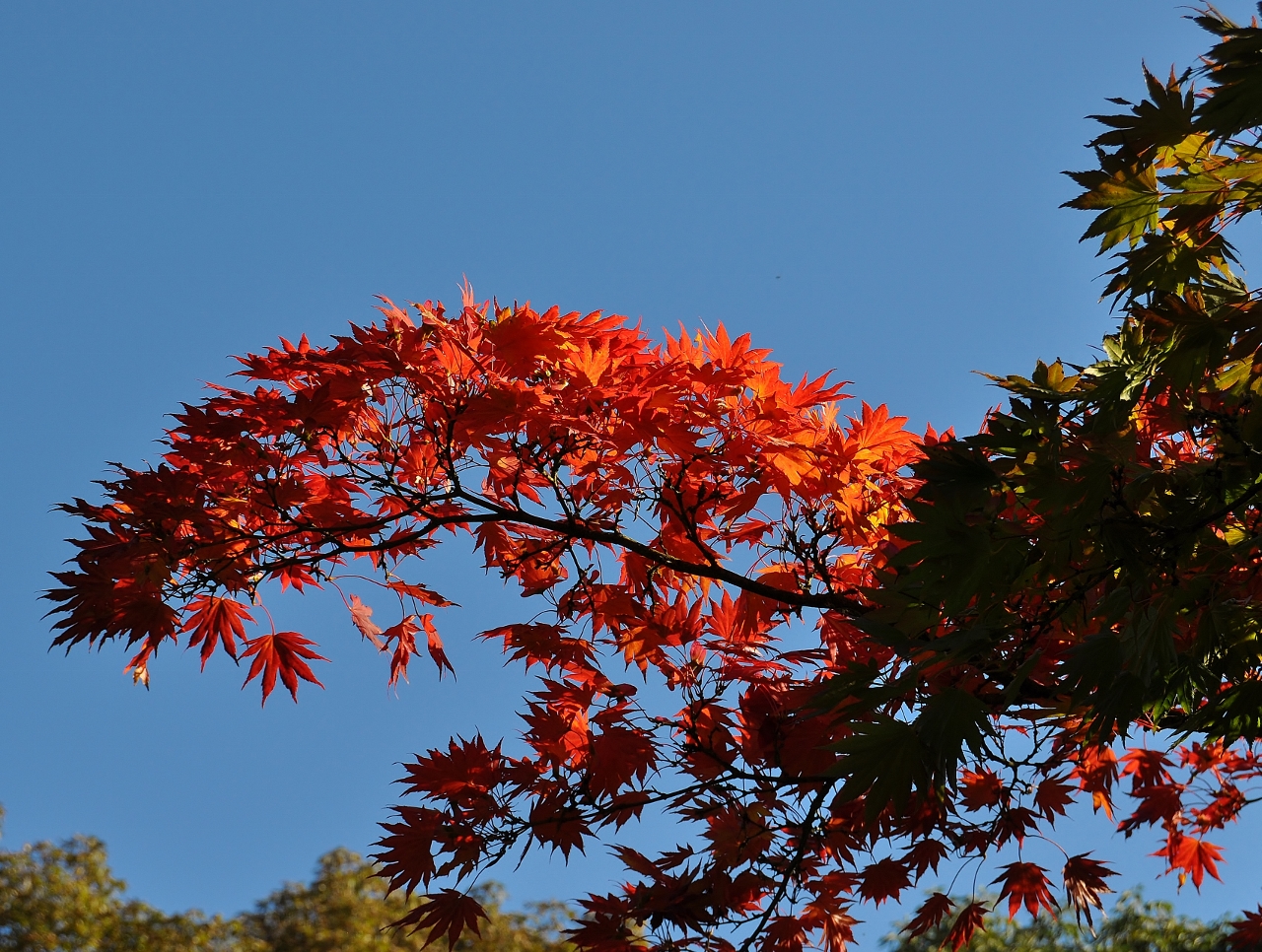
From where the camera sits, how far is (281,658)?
3.87 meters

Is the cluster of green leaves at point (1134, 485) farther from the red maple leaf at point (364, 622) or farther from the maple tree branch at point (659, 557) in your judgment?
the red maple leaf at point (364, 622)

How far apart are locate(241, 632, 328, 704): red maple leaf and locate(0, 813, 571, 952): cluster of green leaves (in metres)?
7.57

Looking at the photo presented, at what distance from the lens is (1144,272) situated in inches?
102

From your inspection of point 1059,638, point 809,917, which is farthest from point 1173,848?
point 1059,638

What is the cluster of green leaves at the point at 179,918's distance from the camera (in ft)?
35.2

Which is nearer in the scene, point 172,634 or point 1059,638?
point 1059,638

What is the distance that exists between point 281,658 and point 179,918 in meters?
8.86

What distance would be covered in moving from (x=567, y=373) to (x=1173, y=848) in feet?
13.2

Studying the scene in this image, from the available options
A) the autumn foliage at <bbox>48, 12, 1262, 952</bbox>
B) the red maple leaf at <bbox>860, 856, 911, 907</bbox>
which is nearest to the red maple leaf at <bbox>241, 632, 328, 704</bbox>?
the autumn foliage at <bbox>48, 12, 1262, 952</bbox>

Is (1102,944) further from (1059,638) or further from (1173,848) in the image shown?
(1059,638)

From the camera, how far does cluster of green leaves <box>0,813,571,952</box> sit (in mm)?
10734

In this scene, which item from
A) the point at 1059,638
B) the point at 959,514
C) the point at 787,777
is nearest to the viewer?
the point at 959,514

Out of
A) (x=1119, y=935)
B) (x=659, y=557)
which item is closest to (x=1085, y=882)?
(x=659, y=557)

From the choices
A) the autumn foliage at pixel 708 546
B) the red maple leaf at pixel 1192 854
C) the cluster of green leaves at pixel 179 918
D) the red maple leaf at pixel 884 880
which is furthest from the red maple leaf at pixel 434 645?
the cluster of green leaves at pixel 179 918
